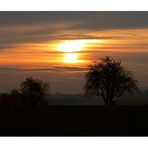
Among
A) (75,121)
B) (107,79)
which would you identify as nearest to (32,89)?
(107,79)

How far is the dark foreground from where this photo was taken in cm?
1847

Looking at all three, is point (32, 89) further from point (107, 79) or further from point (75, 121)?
point (75, 121)

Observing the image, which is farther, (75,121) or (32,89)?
(32,89)

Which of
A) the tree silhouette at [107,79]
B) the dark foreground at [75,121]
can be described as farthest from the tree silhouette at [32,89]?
the dark foreground at [75,121]

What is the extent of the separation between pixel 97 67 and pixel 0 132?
22.6m

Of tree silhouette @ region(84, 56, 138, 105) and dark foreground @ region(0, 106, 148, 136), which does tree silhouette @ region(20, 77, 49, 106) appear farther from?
dark foreground @ region(0, 106, 148, 136)

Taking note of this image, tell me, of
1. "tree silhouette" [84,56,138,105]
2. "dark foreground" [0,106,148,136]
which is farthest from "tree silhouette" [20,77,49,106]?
"dark foreground" [0,106,148,136]

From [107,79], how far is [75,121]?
19514 millimetres

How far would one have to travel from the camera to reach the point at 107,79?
3903 centimetres

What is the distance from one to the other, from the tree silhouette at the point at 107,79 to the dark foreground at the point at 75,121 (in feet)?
54.1

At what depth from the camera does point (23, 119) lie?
1998 cm

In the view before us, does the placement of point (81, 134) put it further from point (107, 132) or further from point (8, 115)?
point (8, 115)

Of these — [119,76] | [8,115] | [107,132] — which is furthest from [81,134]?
[119,76]

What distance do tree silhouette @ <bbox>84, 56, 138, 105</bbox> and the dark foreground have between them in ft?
54.1
